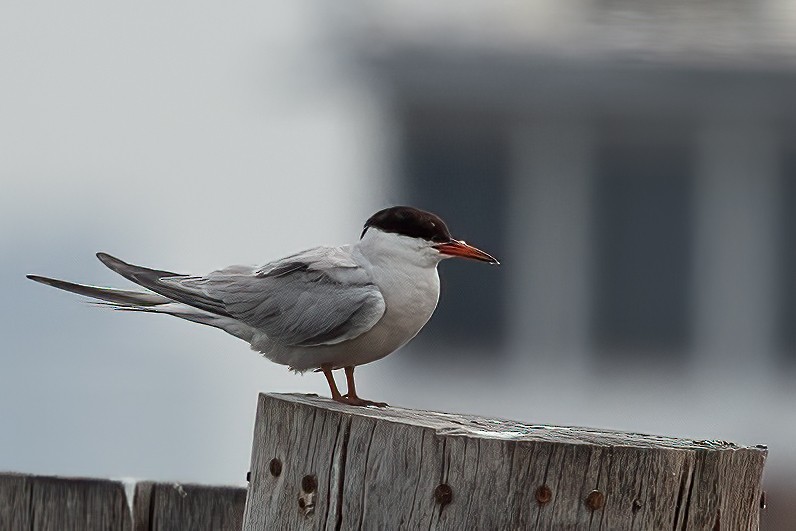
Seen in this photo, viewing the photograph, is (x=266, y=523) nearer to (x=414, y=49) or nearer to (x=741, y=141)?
(x=414, y=49)

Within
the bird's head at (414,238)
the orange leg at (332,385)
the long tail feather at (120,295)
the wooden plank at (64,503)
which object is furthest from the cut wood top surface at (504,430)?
the long tail feather at (120,295)

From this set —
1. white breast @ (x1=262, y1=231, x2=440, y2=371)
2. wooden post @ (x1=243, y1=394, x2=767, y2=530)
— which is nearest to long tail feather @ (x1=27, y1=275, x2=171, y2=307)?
white breast @ (x1=262, y1=231, x2=440, y2=371)

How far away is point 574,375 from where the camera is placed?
640 inches

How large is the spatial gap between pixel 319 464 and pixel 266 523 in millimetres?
239

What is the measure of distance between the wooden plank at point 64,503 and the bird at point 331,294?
0.59 meters

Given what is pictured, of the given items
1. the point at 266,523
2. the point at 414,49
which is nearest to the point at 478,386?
the point at 414,49

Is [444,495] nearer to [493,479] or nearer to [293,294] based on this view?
[493,479]

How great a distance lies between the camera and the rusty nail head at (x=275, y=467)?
11.3ft

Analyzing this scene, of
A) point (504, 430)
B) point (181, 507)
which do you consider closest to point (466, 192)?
point (181, 507)

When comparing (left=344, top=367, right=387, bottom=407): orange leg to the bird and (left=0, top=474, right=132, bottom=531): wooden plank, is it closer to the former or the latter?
Result: the bird

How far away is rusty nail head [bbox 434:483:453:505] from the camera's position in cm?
310

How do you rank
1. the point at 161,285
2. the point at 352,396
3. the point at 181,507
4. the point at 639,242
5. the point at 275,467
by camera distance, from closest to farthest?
the point at 275,467
the point at 181,507
the point at 352,396
the point at 161,285
the point at 639,242

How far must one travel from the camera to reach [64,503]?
4.08 meters

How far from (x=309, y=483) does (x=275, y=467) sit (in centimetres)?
16
